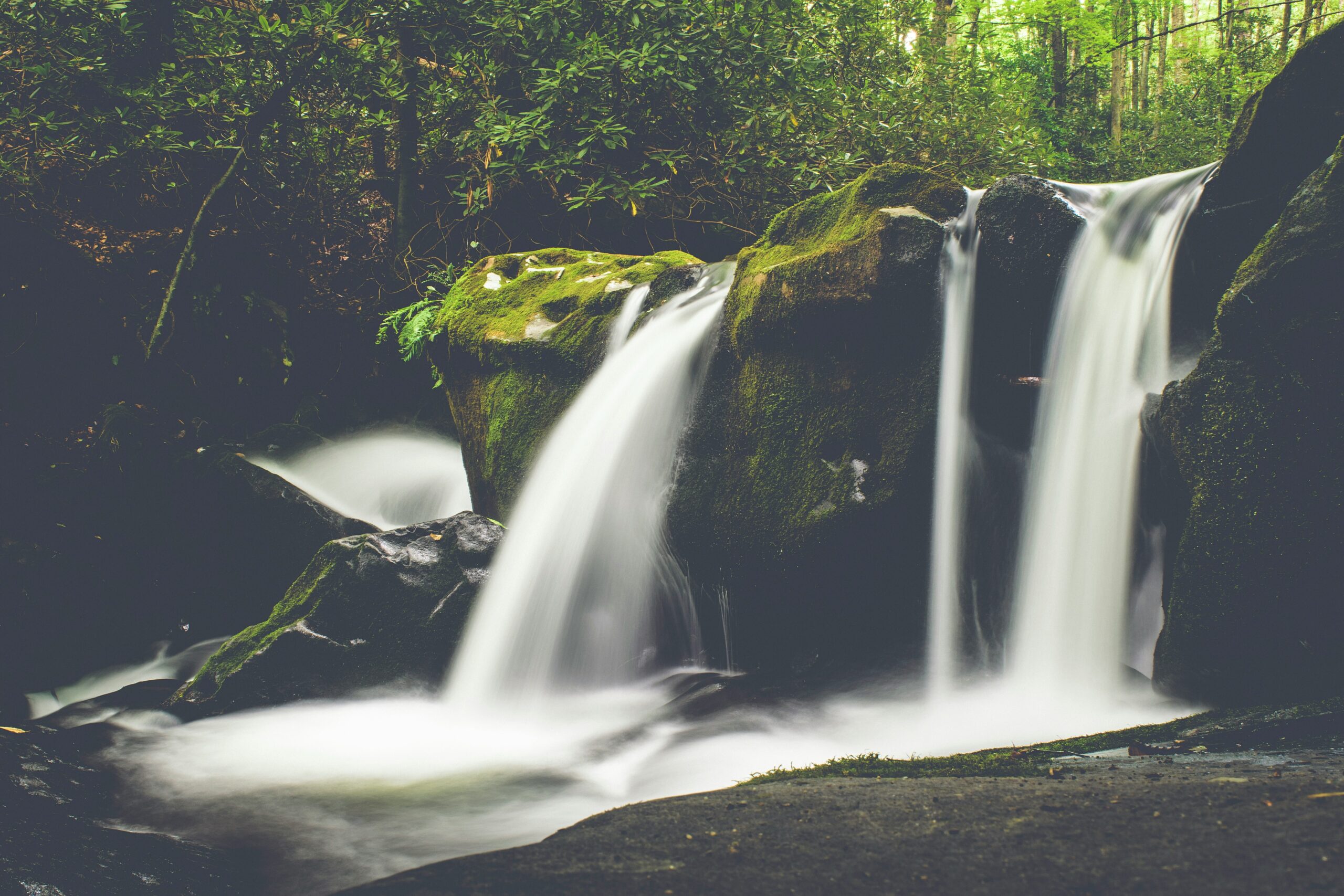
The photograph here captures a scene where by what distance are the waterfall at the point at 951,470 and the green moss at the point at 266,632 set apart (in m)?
3.24

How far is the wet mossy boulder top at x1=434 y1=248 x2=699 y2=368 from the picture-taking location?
19.0 ft

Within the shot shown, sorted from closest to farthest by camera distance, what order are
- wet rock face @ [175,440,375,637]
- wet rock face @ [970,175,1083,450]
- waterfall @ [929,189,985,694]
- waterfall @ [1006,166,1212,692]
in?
waterfall @ [1006,166,1212,692]
waterfall @ [929,189,985,694]
wet rock face @ [970,175,1083,450]
wet rock face @ [175,440,375,637]

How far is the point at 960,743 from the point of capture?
10.8 feet

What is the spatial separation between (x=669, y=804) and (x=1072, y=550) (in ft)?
8.57

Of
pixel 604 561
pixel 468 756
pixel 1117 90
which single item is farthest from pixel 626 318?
pixel 1117 90

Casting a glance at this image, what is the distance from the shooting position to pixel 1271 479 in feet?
9.54

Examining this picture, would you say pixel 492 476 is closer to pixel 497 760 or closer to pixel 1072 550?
pixel 497 760

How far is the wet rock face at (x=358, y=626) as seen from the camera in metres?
4.35

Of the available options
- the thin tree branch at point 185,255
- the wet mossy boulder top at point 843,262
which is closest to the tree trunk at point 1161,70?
the wet mossy boulder top at point 843,262

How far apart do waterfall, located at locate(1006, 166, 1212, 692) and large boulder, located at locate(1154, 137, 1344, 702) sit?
1.74 feet

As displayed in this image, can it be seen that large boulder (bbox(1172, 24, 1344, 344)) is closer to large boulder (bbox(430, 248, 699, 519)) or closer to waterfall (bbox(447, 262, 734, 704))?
waterfall (bbox(447, 262, 734, 704))

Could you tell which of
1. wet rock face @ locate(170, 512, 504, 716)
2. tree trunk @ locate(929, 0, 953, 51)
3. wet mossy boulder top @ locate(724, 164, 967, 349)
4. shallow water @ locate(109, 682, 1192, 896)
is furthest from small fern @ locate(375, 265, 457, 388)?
tree trunk @ locate(929, 0, 953, 51)

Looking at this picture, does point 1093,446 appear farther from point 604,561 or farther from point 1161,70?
point 1161,70

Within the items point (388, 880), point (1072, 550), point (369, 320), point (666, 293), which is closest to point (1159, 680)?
point (1072, 550)
